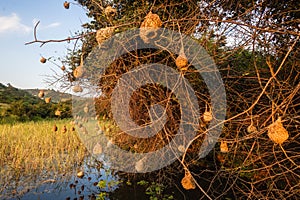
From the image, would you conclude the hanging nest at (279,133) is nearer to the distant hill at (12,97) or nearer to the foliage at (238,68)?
the foliage at (238,68)

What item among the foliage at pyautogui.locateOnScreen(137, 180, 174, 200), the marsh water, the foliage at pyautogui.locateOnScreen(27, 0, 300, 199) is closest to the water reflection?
the marsh water

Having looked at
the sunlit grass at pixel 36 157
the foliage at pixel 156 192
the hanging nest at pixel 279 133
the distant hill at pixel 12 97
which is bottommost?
the foliage at pixel 156 192

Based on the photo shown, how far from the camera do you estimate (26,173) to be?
10.9ft

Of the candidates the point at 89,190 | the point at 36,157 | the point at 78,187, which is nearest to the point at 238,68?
the point at 89,190

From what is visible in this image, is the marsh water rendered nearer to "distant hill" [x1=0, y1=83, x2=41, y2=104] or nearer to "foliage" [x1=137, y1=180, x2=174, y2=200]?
"foliage" [x1=137, y1=180, x2=174, y2=200]

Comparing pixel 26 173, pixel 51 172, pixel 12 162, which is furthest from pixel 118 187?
pixel 12 162

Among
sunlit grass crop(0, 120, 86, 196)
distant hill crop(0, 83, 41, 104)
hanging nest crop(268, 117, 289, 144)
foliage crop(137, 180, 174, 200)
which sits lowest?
foliage crop(137, 180, 174, 200)

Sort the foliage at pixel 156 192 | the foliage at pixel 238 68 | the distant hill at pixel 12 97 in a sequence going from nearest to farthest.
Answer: the foliage at pixel 238 68 → the foliage at pixel 156 192 → the distant hill at pixel 12 97

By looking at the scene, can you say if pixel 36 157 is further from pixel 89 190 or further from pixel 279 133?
pixel 279 133

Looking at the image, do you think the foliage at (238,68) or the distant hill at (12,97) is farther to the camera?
the distant hill at (12,97)

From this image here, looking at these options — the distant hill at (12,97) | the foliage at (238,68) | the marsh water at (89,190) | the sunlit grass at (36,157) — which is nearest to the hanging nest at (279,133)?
the foliage at (238,68)

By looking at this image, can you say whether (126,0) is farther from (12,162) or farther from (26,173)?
(12,162)

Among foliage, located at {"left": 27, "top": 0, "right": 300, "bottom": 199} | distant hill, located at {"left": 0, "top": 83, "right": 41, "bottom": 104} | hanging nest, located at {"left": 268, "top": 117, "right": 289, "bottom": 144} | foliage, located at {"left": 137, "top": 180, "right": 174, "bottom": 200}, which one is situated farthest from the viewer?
distant hill, located at {"left": 0, "top": 83, "right": 41, "bottom": 104}

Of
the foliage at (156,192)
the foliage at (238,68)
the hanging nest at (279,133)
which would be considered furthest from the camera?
the foliage at (156,192)
